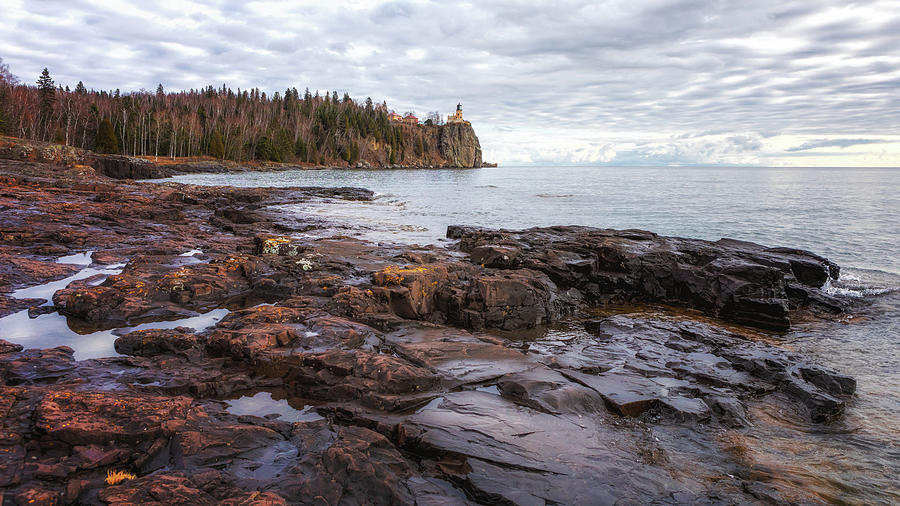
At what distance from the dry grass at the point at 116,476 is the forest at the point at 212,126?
3353 inches

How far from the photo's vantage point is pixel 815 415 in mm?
7645

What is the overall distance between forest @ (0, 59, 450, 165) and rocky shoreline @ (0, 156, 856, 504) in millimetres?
78730

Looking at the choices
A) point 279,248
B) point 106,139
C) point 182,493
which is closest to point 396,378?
point 182,493

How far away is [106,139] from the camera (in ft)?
256

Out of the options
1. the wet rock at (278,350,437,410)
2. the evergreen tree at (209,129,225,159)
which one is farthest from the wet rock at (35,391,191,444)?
the evergreen tree at (209,129,225,159)

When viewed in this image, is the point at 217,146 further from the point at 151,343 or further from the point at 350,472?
the point at 350,472

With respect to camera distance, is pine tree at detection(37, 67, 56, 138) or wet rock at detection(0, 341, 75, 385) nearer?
wet rock at detection(0, 341, 75, 385)

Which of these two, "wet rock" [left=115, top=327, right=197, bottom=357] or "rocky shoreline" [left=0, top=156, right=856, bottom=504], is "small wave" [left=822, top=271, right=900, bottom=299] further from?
"wet rock" [left=115, top=327, right=197, bottom=357]

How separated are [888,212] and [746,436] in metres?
52.3

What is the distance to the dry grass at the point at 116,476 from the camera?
425cm

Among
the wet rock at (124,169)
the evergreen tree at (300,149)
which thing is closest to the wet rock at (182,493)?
the wet rock at (124,169)

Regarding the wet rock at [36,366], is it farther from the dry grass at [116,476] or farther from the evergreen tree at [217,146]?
the evergreen tree at [217,146]

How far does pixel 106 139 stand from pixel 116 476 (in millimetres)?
94304

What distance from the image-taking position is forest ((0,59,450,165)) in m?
77.7
